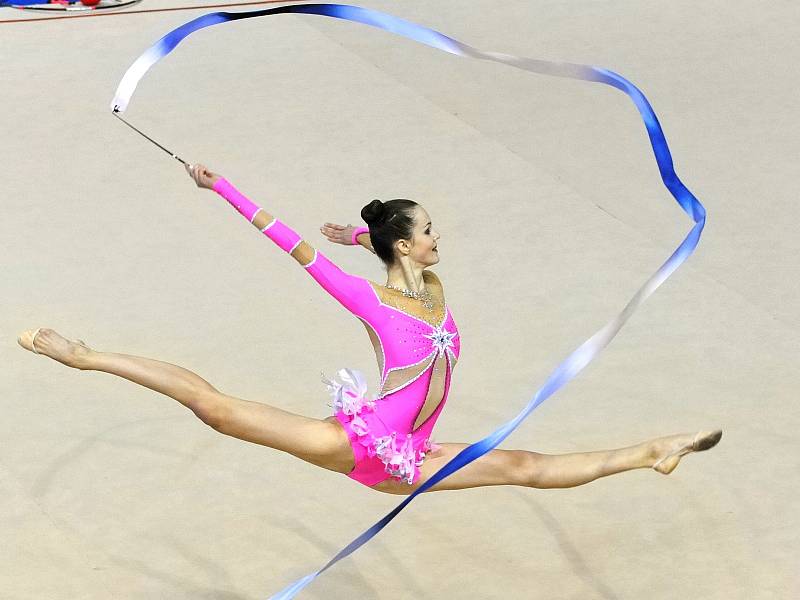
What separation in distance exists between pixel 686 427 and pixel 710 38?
4914 millimetres

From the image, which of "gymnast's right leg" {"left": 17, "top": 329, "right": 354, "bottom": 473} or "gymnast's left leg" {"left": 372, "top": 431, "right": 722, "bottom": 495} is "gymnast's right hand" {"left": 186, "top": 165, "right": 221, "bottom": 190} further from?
"gymnast's left leg" {"left": 372, "top": 431, "right": 722, "bottom": 495}

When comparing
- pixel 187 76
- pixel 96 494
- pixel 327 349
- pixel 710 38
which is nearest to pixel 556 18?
pixel 710 38

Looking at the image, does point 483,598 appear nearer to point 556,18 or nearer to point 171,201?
point 171,201

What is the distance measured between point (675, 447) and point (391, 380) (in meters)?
0.84

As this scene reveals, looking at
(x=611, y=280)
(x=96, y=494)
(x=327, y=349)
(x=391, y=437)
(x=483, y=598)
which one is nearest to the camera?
(x=391, y=437)

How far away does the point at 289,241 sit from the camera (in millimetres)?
3959

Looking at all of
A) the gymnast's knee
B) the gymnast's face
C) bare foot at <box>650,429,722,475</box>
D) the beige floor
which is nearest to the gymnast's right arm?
the gymnast's face

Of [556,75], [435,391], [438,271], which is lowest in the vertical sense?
[438,271]

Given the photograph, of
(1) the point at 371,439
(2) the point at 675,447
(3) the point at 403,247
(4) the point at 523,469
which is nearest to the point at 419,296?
(3) the point at 403,247

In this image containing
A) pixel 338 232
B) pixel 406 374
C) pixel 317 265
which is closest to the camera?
pixel 317 265

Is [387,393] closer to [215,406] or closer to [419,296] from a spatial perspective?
[419,296]

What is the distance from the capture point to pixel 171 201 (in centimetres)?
734

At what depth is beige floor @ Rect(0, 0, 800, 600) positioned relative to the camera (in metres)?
4.86

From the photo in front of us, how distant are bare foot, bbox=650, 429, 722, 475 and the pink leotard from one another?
2.14ft
